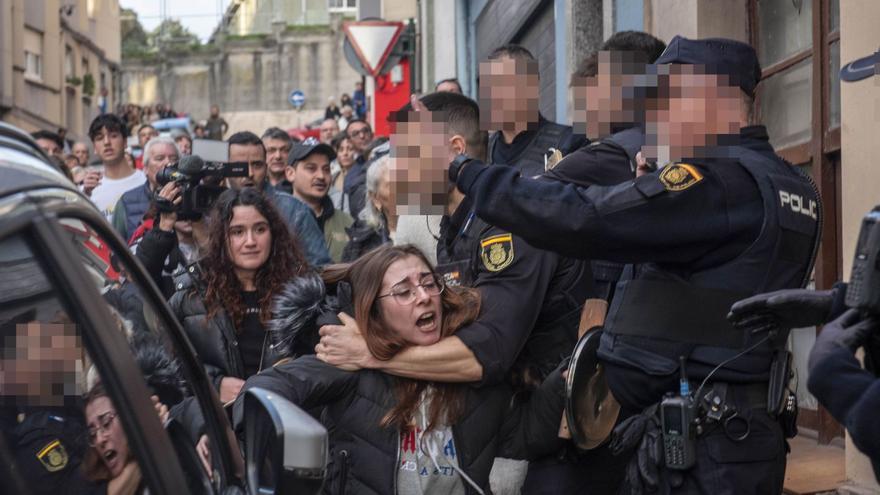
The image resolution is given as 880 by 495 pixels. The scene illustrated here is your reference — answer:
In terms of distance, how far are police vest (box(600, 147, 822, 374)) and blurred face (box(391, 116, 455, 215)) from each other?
3.14ft

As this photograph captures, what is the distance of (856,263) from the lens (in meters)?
2.57

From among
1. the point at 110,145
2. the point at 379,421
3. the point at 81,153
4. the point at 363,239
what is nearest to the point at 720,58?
the point at 379,421

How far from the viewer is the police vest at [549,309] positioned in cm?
475

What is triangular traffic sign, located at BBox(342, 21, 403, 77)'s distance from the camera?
17844mm

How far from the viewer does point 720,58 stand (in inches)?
165

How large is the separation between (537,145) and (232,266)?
1320mm

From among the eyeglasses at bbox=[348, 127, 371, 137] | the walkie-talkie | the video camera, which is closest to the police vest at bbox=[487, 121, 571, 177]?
the video camera

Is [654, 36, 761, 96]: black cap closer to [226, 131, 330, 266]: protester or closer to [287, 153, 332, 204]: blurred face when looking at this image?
[226, 131, 330, 266]: protester

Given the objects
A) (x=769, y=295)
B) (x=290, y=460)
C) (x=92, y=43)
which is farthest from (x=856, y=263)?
(x=92, y=43)

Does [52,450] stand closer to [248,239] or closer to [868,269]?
[868,269]

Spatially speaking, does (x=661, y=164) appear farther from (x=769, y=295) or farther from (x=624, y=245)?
(x=769, y=295)

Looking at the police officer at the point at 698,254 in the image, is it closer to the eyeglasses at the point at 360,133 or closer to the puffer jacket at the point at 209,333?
the puffer jacket at the point at 209,333

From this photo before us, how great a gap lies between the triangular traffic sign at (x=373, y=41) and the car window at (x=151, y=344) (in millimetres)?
14819

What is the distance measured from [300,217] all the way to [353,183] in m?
2.75
